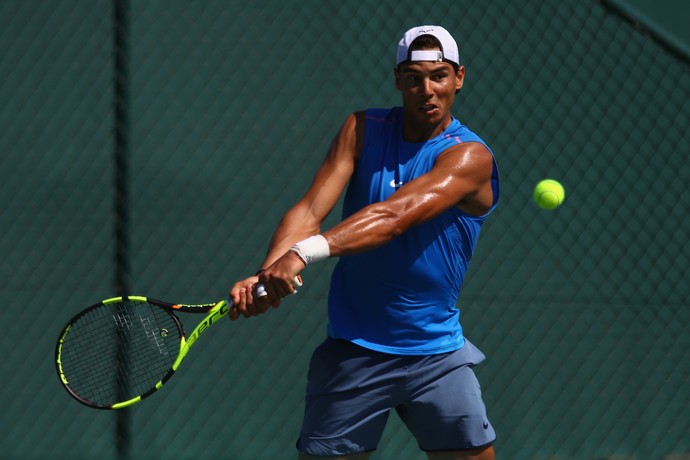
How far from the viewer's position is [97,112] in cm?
490

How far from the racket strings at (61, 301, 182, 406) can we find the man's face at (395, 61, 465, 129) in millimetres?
1097

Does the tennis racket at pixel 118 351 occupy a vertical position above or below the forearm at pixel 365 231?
below

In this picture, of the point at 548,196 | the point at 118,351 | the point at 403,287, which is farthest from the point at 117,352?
the point at 548,196

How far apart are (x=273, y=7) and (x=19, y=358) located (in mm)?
1802

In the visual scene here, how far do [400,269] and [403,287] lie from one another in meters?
0.05

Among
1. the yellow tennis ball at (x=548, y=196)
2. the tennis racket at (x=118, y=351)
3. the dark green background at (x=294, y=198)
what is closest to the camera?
the tennis racket at (x=118, y=351)

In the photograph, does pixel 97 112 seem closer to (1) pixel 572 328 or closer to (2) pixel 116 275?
(2) pixel 116 275

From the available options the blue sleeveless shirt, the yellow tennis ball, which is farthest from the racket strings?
the yellow tennis ball

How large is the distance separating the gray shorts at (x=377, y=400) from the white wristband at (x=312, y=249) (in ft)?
1.45

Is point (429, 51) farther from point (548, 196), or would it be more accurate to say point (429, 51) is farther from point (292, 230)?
point (548, 196)

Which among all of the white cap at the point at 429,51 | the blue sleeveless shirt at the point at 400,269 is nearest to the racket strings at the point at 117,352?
the blue sleeveless shirt at the point at 400,269

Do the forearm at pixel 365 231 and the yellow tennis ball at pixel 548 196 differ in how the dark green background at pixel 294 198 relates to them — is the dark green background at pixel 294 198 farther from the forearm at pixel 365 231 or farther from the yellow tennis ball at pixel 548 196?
the forearm at pixel 365 231

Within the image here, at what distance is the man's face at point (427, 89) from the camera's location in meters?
3.34

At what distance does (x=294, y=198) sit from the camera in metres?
4.98
